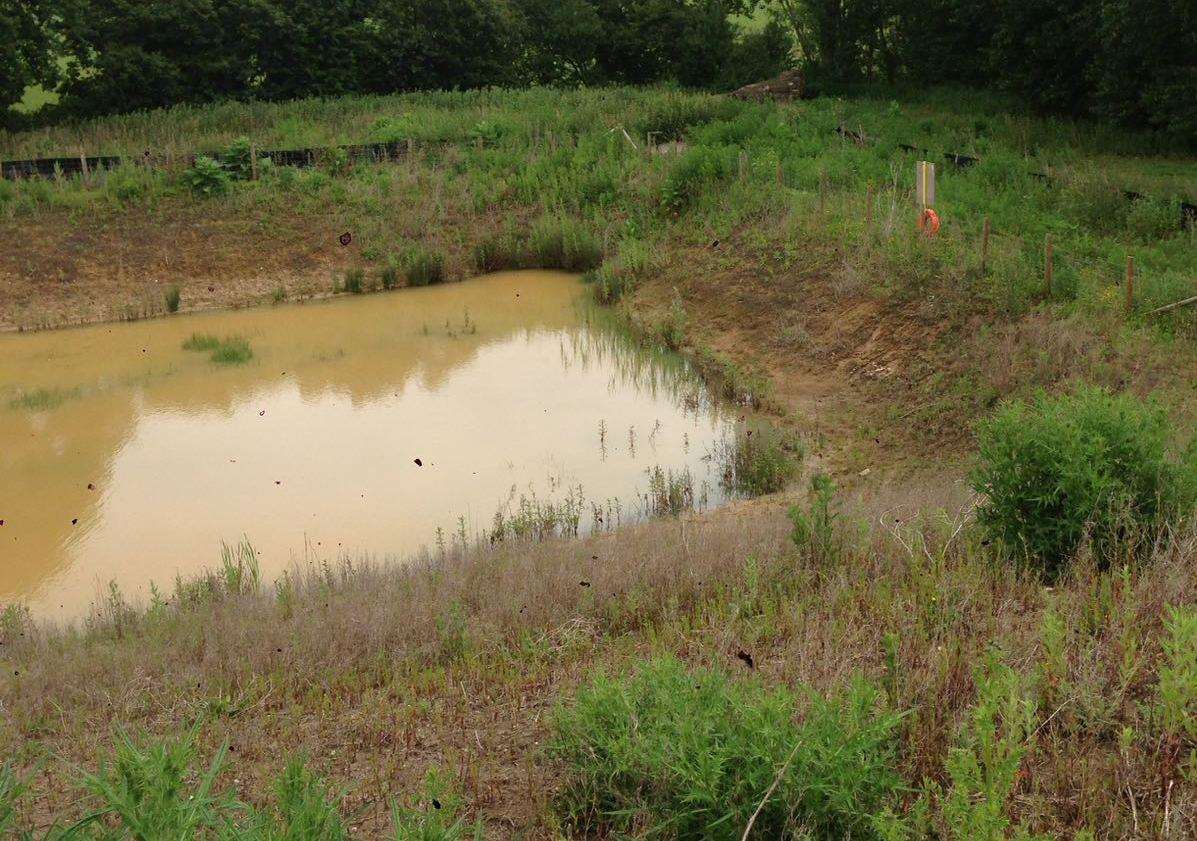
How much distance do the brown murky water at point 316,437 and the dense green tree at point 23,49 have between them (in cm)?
1309

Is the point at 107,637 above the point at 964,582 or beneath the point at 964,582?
beneath

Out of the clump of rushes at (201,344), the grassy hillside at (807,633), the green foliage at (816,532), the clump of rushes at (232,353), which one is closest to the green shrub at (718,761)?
the grassy hillside at (807,633)

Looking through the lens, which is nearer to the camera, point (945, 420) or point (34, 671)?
point (34, 671)

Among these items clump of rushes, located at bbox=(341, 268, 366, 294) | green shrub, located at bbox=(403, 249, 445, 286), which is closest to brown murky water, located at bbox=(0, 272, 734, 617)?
clump of rushes, located at bbox=(341, 268, 366, 294)

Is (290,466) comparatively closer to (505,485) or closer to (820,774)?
(505,485)

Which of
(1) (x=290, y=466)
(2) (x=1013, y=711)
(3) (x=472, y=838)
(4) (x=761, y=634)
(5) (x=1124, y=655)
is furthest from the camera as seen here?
(1) (x=290, y=466)

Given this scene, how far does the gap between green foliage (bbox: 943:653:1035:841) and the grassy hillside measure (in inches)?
0.7

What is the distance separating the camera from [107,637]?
22.4 ft

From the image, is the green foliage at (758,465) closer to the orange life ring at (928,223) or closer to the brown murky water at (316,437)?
the brown murky water at (316,437)

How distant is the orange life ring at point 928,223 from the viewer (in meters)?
13.5

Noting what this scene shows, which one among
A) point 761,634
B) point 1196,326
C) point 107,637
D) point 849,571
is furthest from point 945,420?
point 107,637

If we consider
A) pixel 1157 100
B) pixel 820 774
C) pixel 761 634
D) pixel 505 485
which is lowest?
pixel 505 485

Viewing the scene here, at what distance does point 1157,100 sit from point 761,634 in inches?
841

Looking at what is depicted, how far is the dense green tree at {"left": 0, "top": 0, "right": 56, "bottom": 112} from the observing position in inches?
1035
